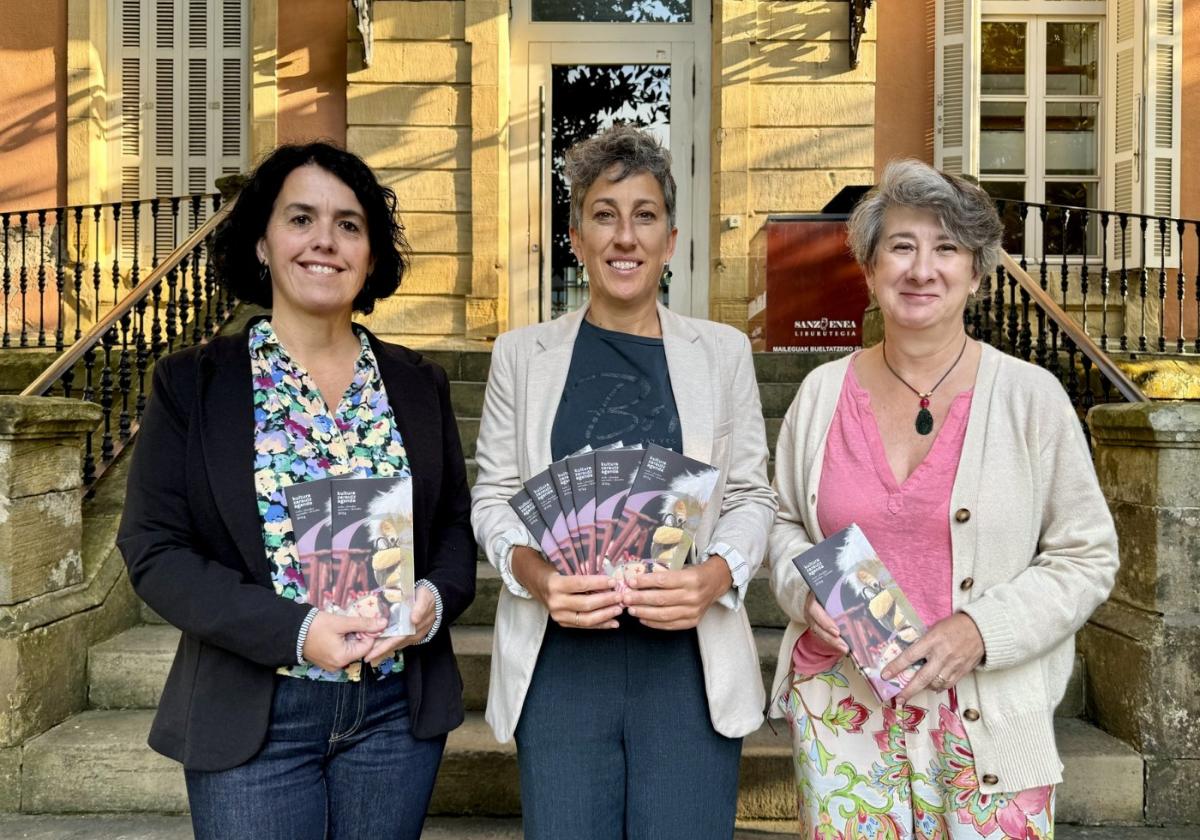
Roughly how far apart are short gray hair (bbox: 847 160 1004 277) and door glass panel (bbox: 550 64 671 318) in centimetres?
580

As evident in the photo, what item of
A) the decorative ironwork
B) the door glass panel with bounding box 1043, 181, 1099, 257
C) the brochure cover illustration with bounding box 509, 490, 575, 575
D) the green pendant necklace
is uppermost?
the decorative ironwork

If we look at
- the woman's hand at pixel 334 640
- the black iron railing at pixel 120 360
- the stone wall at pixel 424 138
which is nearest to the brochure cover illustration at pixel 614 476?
the woman's hand at pixel 334 640

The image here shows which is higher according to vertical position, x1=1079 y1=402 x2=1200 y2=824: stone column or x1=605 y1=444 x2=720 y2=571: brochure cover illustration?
x1=605 y1=444 x2=720 y2=571: brochure cover illustration

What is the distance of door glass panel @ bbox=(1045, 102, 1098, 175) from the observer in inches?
306

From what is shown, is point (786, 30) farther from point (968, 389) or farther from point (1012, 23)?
point (968, 389)

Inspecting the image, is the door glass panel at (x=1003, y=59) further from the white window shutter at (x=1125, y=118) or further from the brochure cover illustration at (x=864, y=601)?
the brochure cover illustration at (x=864, y=601)

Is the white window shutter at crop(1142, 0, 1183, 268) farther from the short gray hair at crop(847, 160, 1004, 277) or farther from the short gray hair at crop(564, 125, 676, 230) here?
the short gray hair at crop(564, 125, 676, 230)

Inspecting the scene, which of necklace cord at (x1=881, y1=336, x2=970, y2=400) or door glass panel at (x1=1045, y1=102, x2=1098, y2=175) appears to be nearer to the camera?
necklace cord at (x1=881, y1=336, x2=970, y2=400)

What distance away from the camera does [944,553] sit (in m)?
1.70

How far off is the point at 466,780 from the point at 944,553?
1864 mm

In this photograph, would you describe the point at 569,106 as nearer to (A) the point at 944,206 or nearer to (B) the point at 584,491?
(A) the point at 944,206

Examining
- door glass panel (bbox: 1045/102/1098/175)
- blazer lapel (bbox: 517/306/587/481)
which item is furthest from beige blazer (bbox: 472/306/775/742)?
door glass panel (bbox: 1045/102/1098/175)

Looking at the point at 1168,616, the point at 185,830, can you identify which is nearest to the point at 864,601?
the point at 1168,616

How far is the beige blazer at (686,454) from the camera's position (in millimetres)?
1769
